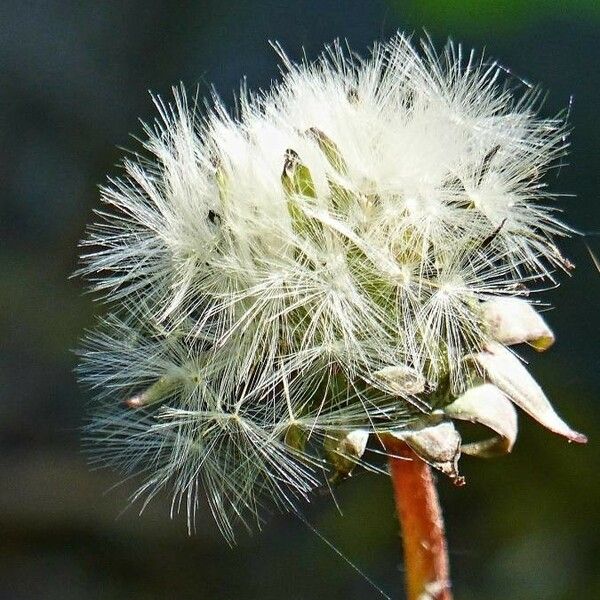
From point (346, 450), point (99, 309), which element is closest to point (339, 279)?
point (346, 450)

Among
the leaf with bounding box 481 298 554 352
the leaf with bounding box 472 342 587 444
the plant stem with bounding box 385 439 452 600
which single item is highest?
the leaf with bounding box 481 298 554 352

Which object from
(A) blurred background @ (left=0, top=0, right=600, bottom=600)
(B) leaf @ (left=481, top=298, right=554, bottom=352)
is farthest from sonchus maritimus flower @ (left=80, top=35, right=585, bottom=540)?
(A) blurred background @ (left=0, top=0, right=600, bottom=600)

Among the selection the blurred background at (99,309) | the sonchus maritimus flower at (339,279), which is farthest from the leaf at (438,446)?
the blurred background at (99,309)

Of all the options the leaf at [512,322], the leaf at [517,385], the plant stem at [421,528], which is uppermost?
the leaf at [512,322]

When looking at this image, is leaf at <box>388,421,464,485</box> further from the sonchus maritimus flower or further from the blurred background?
the blurred background

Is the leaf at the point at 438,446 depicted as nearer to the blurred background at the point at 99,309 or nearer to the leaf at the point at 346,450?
the leaf at the point at 346,450

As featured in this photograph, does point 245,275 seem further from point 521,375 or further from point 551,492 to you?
point 551,492
